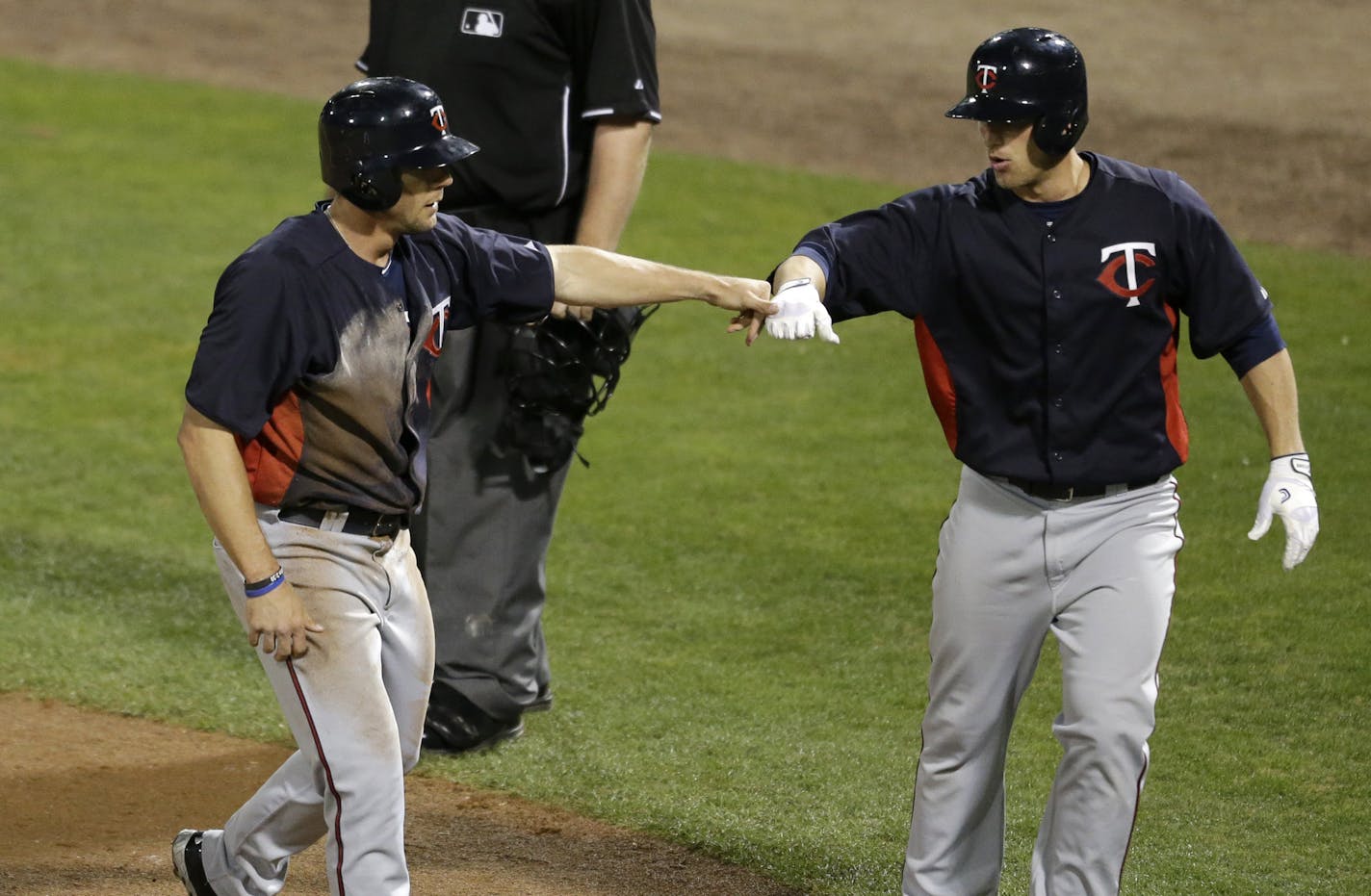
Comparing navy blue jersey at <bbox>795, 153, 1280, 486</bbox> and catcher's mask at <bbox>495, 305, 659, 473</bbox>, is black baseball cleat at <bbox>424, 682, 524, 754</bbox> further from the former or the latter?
navy blue jersey at <bbox>795, 153, 1280, 486</bbox>

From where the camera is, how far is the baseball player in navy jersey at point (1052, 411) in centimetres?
370

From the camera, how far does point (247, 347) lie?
11.2 feet

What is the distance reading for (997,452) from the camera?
379 centimetres

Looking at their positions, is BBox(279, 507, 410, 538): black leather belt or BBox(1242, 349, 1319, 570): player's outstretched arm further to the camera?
BBox(1242, 349, 1319, 570): player's outstretched arm

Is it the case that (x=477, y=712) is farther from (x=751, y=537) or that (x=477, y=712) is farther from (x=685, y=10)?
(x=685, y=10)

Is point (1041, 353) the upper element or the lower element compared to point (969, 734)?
upper

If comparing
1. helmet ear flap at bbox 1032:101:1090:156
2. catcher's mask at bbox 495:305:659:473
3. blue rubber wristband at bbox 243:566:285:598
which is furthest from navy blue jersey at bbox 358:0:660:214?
blue rubber wristband at bbox 243:566:285:598

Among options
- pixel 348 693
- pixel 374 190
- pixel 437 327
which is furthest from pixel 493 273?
pixel 348 693

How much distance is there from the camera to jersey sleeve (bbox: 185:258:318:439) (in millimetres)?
3410

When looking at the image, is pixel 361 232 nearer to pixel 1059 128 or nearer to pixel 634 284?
pixel 634 284

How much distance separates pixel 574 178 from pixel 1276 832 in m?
2.58

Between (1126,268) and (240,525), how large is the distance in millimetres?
1841

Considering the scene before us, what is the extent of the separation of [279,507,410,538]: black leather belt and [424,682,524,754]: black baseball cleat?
157 centimetres

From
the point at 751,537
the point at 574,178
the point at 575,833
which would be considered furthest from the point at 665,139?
the point at 575,833
